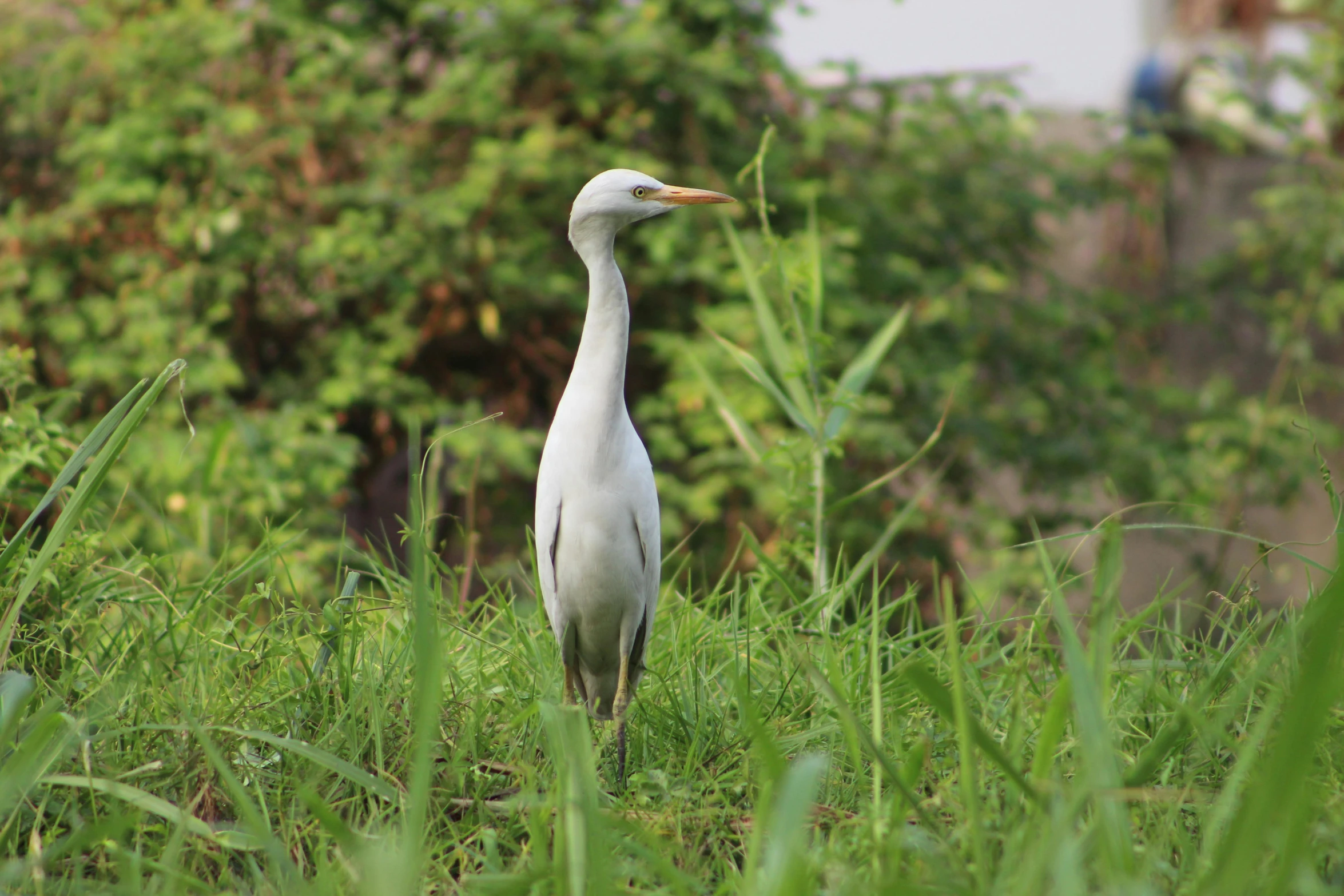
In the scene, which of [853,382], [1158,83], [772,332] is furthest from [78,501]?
[1158,83]

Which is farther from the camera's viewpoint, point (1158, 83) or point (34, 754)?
point (1158, 83)

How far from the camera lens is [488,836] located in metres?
1.58

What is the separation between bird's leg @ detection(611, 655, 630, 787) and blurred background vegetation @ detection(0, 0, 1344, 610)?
1708 mm

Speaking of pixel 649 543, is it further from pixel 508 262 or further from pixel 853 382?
pixel 508 262

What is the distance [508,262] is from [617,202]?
2.27m

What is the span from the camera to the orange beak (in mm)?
2135

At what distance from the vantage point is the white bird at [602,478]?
2.08 m

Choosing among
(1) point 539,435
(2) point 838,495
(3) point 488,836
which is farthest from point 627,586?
(2) point 838,495

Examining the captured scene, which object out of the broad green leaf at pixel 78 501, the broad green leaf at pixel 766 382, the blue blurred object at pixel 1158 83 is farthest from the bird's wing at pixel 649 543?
the blue blurred object at pixel 1158 83

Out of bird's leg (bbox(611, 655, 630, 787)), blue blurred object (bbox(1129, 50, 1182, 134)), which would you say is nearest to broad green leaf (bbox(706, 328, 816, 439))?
bird's leg (bbox(611, 655, 630, 787))

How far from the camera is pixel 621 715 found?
2.06m

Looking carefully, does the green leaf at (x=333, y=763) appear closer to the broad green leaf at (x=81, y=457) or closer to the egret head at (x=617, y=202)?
the broad green leaf at (x=81, y=457)

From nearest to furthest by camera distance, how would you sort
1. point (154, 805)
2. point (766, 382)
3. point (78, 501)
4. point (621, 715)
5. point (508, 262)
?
point (154, 805) → point (78, 501) → point (621, 715) → point (766, 382) → point (508, 262)

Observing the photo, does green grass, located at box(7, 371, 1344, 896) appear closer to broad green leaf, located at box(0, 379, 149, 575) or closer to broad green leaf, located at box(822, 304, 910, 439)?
broad green leaf, located at box(0, 379, 149, 575)
